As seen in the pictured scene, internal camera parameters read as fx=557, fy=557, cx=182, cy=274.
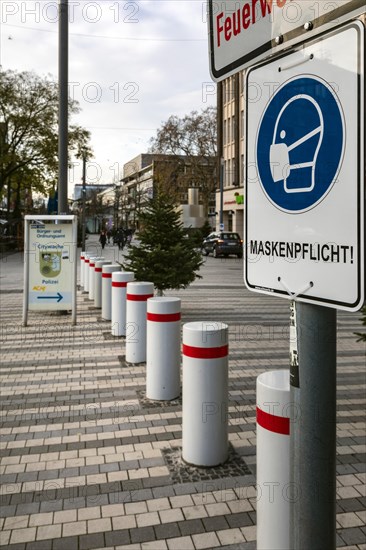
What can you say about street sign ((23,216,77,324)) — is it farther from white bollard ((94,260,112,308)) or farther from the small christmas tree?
white bollard ((94,260,112,308))

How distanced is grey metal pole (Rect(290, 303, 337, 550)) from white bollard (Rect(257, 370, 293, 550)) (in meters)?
0.89

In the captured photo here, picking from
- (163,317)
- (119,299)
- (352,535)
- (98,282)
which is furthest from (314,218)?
(98,282)

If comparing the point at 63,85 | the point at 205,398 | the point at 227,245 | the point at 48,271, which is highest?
the point at 63,85

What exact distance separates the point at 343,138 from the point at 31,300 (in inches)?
382

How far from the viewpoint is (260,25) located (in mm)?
1548

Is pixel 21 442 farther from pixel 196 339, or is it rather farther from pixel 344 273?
pixel 344 273

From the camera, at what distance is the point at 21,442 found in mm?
4688

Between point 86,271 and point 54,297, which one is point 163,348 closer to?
point 54,297

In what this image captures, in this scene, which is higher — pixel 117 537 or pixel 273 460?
pixel 273 460

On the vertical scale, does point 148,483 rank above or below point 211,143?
below

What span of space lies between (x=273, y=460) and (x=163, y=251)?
8884mm

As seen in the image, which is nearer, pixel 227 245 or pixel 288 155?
pixel 288 155

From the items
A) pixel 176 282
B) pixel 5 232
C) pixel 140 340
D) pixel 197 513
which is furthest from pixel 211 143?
pixel 197 513

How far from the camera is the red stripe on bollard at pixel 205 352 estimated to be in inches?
164
